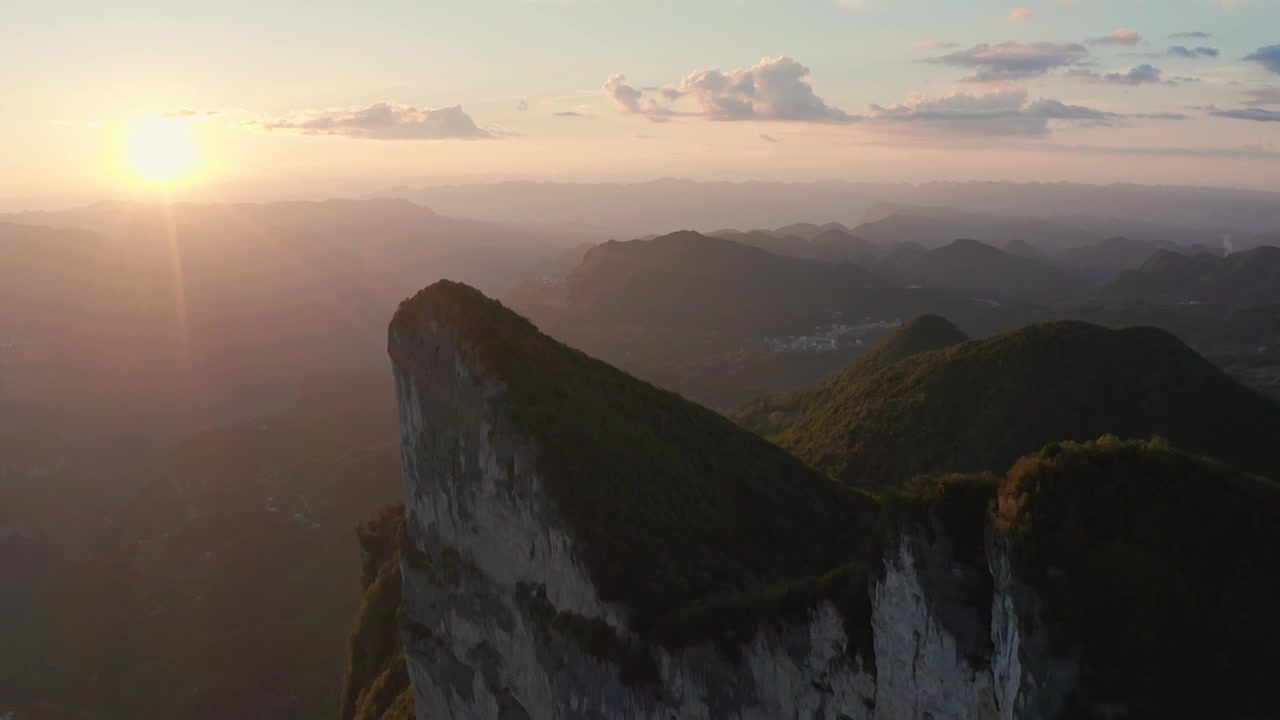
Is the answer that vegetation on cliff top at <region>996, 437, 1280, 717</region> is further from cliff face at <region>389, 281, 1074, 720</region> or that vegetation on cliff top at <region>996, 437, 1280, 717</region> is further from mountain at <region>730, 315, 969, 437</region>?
mountain at <region>730, 315, 969, 437</region>

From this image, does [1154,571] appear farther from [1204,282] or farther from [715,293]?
[1204,282]

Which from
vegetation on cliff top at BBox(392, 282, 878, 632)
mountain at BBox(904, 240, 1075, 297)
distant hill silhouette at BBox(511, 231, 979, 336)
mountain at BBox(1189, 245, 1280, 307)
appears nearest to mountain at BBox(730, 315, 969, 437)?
vegetation on cliff top at BBox(392, 282, 878, 632)

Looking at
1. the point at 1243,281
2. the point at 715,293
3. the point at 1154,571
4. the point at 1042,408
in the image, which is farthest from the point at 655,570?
the point at 1243,281

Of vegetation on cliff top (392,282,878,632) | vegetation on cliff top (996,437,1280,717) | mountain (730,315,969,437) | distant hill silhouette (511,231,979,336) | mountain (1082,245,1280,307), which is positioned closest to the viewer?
vegetation on cliff top (996,437,1280,717)

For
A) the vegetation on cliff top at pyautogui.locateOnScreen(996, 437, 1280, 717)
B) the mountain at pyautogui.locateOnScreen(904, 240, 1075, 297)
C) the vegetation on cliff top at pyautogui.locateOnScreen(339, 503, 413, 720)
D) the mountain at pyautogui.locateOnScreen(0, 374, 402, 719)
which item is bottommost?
the mountain at pyautogui.locateOnScreen(0, 374, 402, 719)

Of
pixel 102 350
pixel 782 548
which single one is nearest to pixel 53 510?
pixel 102 350

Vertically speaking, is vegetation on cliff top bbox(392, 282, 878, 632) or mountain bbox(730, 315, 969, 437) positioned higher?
vegetation on cliff top bbox(392, 282, 878, 632)

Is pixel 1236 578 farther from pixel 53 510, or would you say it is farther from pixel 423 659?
pixel 53 510
